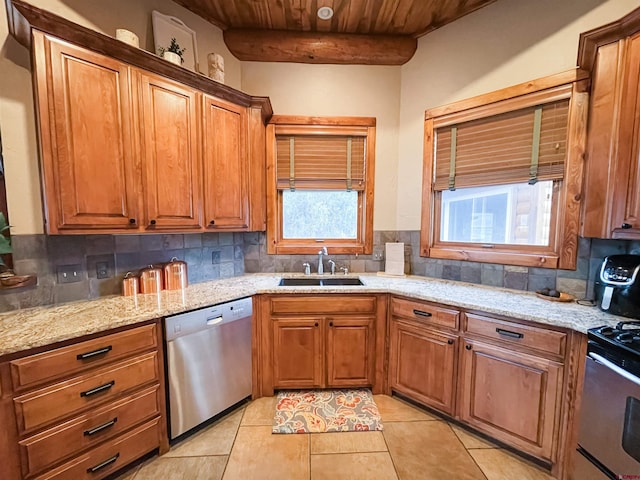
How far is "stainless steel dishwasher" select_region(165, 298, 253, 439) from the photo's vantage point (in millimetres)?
1717

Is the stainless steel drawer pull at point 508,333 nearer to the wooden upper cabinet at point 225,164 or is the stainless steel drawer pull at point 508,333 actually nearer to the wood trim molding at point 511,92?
the wood trim molding at point 511,92

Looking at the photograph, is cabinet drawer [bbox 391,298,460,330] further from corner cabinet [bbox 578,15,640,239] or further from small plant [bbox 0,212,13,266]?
small plant [bbox 0,212,13,266]

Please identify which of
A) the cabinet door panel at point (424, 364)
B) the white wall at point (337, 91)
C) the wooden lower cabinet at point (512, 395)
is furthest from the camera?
the white wall at point (337, 91)

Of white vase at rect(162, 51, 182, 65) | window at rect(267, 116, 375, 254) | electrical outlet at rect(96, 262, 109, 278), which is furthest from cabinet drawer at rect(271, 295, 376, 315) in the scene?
white vase at rect(162, 51, 182, 65)

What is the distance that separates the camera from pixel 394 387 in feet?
7.39

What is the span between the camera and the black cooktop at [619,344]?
1198 millimetres

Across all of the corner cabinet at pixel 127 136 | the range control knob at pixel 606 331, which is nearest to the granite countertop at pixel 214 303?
the range control knob at pixel 606 331

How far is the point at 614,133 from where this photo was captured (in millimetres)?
1534

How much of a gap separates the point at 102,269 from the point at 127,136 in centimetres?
92

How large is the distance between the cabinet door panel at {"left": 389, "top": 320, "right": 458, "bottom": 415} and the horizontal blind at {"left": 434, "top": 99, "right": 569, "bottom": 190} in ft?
4.31

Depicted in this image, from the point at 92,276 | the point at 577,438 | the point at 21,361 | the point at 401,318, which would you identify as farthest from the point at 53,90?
the point at 577,438

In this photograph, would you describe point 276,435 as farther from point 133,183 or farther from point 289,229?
point 133,183

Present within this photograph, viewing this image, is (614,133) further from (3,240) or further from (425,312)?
(3,240)

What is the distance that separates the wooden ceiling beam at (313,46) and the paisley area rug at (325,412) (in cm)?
306
